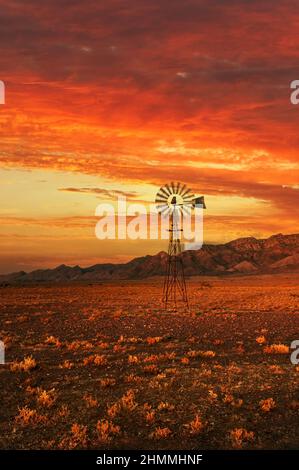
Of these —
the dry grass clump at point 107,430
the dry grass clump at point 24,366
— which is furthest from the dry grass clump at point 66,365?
the dry grass clump at point 107,430

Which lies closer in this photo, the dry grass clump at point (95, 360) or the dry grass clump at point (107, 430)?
the dry grass clump at point (107, 430)

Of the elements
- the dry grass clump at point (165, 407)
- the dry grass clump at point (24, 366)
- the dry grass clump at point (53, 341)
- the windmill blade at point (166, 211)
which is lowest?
the dry grass clump at point (53, 341)

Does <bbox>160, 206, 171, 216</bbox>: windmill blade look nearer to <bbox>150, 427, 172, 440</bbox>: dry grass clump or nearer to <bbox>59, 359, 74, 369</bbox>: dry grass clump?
<bbox>59, 359, 74, 369</bbox>: dry grass clump

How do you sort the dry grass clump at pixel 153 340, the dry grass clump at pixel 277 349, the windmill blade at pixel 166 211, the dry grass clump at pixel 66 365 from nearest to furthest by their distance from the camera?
1. the dry grass clump at pixel 66 365
2. the dry grass clump at pixel 277 349
3. the dry grass clump at pixel 153 340
4. the windmill blade at pixel 166 211

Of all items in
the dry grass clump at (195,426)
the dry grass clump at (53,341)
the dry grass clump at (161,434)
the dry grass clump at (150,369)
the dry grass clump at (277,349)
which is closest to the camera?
the dry grass clump at (161,434)

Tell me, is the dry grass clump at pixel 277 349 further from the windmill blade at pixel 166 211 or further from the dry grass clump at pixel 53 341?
the windmill blade at pixel 166 211

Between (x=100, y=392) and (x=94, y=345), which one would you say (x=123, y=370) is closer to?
(x=100, y=392)

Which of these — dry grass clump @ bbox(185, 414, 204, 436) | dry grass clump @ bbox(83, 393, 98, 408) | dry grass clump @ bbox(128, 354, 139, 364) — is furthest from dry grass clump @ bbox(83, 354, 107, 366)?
dry grass clump @ bbox(185, 414, 204, 436)

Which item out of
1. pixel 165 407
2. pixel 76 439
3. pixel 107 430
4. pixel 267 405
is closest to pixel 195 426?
pixel 165 407

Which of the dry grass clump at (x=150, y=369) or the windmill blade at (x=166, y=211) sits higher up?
the windmill blade at (x=166, y=211)

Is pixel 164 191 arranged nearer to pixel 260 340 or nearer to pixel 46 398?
pixel 260 340
